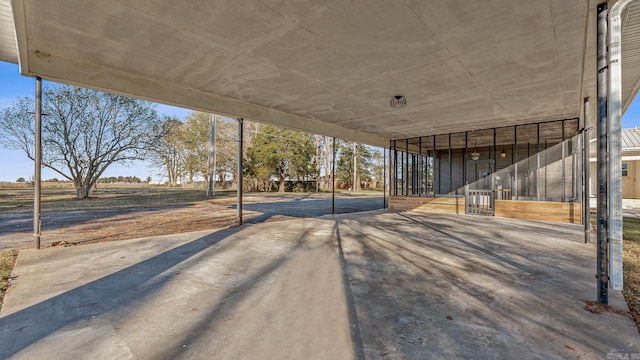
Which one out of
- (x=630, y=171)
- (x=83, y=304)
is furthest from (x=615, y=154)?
(x=630, y=171)

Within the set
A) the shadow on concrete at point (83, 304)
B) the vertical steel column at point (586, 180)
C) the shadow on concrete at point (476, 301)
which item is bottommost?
the shadow on concrete at point (83, 304)

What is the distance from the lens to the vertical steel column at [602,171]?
250 cm

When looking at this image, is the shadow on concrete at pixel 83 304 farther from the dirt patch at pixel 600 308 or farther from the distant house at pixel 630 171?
the distant house at pixel 630 171

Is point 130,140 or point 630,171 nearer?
point 630,171

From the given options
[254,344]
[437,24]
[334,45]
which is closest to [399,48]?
[437,24]

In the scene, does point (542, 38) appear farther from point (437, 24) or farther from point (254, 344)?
point (254, 344)

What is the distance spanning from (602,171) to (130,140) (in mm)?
19703

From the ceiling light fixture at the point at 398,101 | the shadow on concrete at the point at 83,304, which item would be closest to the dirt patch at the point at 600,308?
the shadow on concrete at the point at 83,304

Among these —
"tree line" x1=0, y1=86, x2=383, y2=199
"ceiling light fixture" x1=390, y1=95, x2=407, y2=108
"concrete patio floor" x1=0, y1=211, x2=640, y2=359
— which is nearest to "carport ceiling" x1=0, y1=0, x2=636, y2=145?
"ceiling light fixture" x1=390, y1=95, x2=407, y2=108

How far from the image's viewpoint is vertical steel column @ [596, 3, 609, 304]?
98.3 inches

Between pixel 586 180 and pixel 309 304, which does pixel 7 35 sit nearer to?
pixel 309 304

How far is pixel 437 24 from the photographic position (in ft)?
10.2

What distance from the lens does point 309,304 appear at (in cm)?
244

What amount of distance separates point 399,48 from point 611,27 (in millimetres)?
2042
